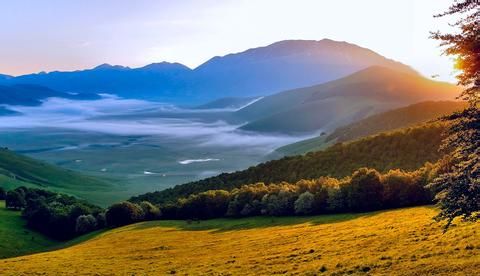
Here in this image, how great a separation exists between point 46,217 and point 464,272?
4247 inches

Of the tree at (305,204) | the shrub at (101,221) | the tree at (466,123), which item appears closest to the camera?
the tree at (466,123)

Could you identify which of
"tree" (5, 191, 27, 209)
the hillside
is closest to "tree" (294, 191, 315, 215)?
the hillside

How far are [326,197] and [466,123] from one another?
61420 millimetres

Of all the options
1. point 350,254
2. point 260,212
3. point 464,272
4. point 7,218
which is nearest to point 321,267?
point 350,254

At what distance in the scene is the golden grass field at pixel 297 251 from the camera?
36.4 meters

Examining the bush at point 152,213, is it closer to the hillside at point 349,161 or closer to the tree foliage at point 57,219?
the tree foliage at point 57,219

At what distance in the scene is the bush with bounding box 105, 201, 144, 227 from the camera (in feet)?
363

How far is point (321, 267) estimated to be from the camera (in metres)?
38.8

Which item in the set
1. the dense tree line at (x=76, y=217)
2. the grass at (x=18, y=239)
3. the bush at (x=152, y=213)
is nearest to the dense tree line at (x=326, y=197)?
the bush at (x=152, y=213)

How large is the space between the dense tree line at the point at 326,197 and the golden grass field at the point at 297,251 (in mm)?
6622

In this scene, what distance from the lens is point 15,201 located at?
138 m

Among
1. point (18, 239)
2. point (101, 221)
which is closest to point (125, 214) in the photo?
point (101, 221)

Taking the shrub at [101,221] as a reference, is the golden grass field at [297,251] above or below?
below

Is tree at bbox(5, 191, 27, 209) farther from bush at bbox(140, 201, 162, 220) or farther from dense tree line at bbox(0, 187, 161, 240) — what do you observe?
bush at bbox(140, 201, 162, 220)
